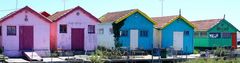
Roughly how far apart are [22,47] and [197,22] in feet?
70.4

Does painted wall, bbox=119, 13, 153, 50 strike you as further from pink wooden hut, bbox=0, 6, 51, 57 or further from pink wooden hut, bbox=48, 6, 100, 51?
pink wooden hut, bbox=0, 6, 51, 57

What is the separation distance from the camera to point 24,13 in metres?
35.3

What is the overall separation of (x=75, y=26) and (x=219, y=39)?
1532 centimetres

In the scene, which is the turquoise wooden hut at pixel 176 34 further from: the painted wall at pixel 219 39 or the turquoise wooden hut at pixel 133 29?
the painted wall at pixel 219 39

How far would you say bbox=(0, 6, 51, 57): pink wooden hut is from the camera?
3453cm

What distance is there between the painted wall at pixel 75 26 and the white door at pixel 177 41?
24.4 ft

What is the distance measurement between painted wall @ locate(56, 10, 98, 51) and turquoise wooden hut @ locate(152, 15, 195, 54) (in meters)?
6.35

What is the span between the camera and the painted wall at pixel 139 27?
39.2 meters

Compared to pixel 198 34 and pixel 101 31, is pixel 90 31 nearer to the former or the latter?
pixel 101 31

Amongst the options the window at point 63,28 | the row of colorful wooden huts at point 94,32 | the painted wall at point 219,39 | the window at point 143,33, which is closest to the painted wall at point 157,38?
the row of colorful wooden huts at point 94,32

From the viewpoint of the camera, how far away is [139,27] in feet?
130

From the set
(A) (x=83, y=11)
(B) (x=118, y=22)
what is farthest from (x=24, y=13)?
(B) (x=118, y=22)

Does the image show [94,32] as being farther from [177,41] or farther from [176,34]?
[177,41]

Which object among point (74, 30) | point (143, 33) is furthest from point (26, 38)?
point (143, 33)
